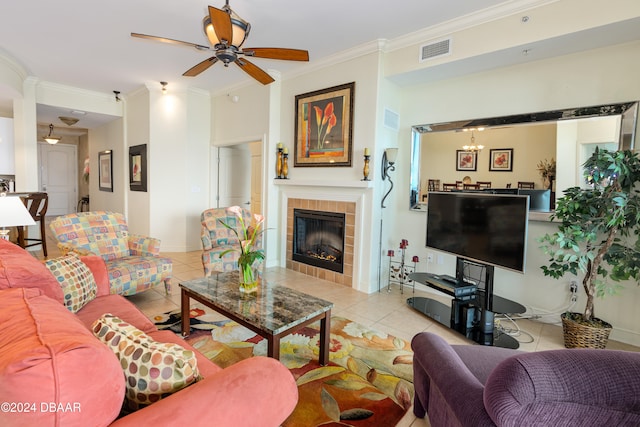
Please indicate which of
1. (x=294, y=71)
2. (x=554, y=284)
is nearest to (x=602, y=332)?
(x=554, y=284)

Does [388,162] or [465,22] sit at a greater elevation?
[465,22]

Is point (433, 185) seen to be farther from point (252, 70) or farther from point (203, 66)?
point (203, 66)

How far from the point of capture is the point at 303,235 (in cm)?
468

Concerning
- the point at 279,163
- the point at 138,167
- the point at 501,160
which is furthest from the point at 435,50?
the point at 138,167

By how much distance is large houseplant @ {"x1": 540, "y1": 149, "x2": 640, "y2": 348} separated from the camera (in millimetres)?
2330

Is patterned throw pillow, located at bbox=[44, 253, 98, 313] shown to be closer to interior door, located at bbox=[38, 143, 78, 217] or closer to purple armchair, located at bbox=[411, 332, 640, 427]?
purple armchair, located at bbox=[411, 332, 640, 427]

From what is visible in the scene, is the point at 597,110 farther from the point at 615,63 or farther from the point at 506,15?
the point at 506,15

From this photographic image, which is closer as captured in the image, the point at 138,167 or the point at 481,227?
the point at 481,227

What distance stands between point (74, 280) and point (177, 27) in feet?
9.10

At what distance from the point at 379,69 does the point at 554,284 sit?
2852mm

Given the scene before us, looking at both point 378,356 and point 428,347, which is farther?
point 378,356

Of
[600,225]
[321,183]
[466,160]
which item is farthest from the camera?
[321,183]

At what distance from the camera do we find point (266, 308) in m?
2.11

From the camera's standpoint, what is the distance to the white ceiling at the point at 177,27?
9.66 feet
